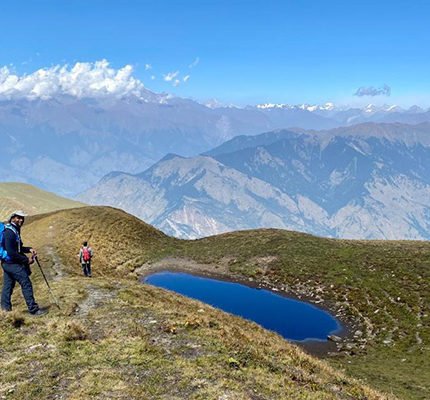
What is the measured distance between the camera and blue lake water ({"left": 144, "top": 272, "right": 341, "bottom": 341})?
45.3 metres

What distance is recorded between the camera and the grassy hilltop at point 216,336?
14531 millimetres

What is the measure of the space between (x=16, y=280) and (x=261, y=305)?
36.5 m

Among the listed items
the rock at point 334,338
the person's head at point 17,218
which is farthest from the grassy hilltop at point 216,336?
the person's head at point 17,218

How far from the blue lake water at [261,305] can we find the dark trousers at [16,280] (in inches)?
1137

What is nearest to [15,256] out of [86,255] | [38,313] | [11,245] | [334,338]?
[11,245]

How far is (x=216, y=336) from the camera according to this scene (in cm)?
1939

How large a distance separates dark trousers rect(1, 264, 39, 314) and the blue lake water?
28.9m

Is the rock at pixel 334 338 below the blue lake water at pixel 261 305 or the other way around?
below

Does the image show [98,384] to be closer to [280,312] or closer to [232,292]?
[280,312]

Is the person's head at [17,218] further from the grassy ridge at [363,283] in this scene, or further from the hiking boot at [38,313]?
the grassy ridge at [363,283]

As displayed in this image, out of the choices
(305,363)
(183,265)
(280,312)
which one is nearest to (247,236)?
(183,265)

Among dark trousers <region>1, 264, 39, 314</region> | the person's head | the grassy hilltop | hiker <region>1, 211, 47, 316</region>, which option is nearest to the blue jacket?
hiker <region>1, 211, 47, 316</region>

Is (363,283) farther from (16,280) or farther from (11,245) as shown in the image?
(11,245)

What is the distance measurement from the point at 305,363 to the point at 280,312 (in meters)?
32.8
